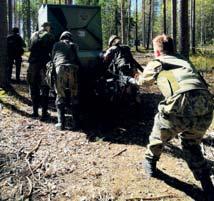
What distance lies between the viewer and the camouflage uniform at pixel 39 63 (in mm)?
9734

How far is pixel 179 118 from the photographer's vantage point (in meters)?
5.66

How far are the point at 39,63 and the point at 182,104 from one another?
16.3ft

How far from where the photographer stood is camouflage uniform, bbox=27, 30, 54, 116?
9.73 m

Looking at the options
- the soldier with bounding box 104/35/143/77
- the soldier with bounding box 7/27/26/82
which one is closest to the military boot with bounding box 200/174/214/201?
the soldier with bounding box 104/35/143/77

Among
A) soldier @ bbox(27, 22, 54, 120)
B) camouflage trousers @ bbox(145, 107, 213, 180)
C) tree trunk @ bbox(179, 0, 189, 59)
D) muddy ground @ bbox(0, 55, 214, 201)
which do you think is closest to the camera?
camouflage trousers @ bbox(145, 107, 213, 180)

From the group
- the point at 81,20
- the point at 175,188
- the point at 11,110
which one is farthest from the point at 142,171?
the point at 81,20

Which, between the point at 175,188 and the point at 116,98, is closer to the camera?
the point at 175,188

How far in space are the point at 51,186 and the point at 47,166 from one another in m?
0.78

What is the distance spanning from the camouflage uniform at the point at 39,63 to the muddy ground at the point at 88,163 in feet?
1.47

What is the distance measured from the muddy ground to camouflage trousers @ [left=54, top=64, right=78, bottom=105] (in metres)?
0.71

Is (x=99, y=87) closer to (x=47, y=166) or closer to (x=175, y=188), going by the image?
(x=47, y=166)

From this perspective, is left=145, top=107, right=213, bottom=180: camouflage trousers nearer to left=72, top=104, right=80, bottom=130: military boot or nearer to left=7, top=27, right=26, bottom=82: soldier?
left=72, top=104, right=80, bottom=130: military boot

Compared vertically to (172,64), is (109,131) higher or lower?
lower

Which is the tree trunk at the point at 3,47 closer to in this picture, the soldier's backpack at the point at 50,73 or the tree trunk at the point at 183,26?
the soldier's backpack at the point at 50,73
